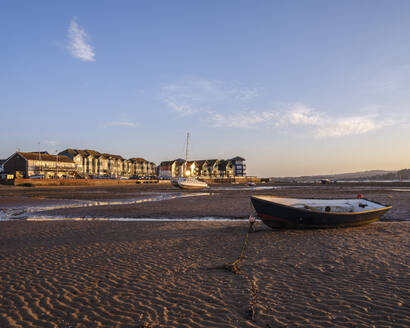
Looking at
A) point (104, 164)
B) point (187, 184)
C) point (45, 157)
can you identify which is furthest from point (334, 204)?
point (104, 164)

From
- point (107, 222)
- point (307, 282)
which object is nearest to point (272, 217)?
point (307, 282)

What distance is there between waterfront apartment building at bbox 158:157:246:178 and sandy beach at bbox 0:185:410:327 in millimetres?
126957

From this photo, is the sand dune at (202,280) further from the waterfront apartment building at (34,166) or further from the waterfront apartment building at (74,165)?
the waterfront apartment building at (34,166)

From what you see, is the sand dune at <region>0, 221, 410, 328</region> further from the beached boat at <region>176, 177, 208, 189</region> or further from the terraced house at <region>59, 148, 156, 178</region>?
the terraced house at <region>59, 148, 156, 178</region>

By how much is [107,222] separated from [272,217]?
31.2ft

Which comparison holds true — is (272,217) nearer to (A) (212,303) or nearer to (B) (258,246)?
(B) (258,246)

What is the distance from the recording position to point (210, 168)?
157 metres

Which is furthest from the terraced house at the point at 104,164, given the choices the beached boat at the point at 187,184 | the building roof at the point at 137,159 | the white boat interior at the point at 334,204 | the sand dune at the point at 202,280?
the sand dune at the point at 202,280

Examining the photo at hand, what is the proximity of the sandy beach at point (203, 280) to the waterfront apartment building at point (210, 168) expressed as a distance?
127 m

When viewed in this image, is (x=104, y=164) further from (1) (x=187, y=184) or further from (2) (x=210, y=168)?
(1) (x=187, y=184)

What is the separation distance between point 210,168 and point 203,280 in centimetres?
15037

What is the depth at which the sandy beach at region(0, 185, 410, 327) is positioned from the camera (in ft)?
16.4

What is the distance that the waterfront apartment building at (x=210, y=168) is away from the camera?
14812 centimetres

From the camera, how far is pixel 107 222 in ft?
52.9
